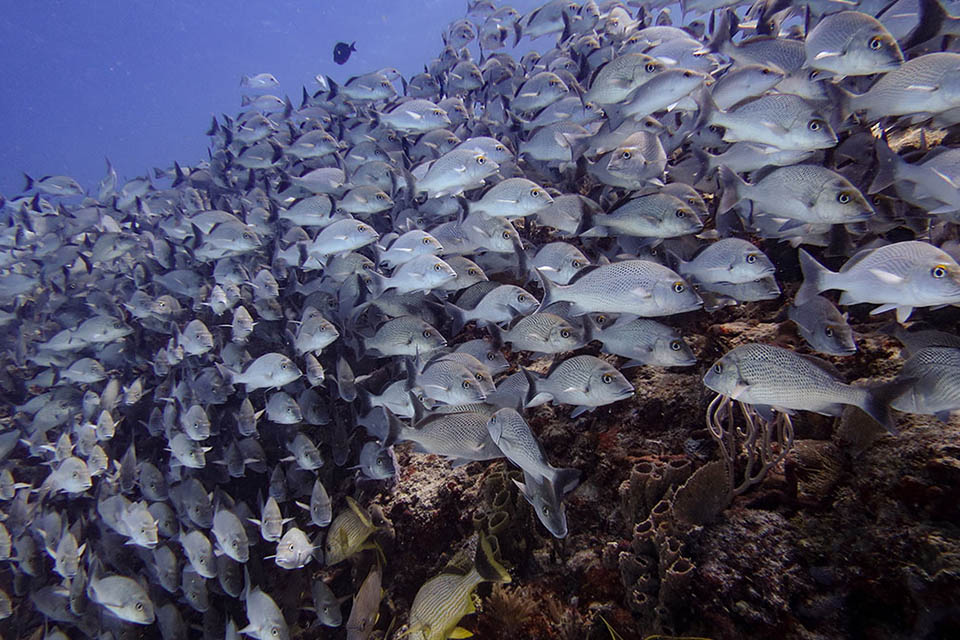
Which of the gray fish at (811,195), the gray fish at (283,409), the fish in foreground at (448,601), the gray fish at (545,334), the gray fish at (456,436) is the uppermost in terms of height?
the gray fish at (811,195)

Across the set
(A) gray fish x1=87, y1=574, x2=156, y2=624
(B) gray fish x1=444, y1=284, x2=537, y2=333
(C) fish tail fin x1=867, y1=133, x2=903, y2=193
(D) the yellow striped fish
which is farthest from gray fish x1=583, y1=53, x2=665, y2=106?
(A) gray fish x1=87, y1=574, x2=156, y2=624

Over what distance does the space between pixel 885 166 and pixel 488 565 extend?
3559 millimetres

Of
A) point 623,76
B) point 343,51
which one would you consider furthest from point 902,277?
point 343,51

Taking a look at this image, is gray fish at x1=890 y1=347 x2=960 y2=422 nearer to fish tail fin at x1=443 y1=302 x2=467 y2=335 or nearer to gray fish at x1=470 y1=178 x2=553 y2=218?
gray fish at x1=470 y1=178 x2=553 y2=218

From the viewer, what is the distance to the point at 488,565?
282 centimetres

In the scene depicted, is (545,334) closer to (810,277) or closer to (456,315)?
(456,315)

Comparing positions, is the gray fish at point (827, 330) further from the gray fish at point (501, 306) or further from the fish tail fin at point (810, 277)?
the gray fish at point (501, 306)

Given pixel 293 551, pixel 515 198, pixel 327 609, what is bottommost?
pixel 327 609

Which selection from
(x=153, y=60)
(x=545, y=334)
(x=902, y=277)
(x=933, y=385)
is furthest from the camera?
(x=153, y=60)

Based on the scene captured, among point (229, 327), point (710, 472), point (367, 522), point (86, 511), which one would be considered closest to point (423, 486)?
point (367, 522)

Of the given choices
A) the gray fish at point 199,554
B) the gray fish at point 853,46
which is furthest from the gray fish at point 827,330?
the gray fish at point 199,554

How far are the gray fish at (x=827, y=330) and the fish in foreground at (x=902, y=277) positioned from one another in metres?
0.16

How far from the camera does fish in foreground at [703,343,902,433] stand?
7.09 ft

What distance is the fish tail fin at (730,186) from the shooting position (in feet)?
10.4
